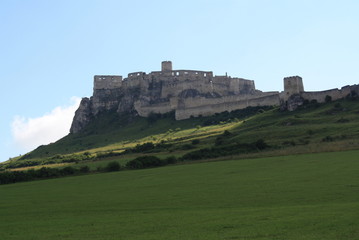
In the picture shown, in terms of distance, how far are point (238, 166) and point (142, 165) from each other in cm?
1406

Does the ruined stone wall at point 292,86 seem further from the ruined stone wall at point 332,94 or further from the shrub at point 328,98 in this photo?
the shrub at point 328,98

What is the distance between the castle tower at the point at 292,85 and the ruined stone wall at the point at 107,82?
5717 centimetres

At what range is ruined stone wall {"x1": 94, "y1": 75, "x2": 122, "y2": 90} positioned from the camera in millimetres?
127125

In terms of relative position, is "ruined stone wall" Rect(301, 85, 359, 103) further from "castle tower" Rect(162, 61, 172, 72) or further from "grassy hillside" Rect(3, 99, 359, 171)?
"castle tower" Rect(162, 61, 172, 72)

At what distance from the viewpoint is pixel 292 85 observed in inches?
3209

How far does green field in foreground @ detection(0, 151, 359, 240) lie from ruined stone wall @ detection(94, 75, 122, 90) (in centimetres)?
9372

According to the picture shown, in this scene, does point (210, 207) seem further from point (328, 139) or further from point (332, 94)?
point (332, 94)

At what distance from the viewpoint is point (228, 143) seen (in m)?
60.7

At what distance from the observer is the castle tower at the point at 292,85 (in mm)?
81312

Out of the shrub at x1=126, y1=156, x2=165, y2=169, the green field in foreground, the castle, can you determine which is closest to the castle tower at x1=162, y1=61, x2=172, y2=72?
the castle

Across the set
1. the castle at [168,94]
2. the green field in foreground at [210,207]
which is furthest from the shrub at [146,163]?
the castle at [168,94]

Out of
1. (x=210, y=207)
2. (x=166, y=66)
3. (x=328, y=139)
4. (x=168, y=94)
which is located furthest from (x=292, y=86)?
(x=210, y=207)

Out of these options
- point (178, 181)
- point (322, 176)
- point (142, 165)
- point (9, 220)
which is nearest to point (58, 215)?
point (9, 220)

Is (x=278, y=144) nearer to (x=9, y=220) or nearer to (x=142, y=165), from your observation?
(x=142, y=165)
